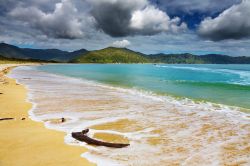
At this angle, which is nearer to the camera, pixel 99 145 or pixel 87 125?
pixel 99 145

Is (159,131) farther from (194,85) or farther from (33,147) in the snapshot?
(194,85)

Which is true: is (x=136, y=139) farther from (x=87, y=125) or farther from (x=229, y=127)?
(x=229, y=127)

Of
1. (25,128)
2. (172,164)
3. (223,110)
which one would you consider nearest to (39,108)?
(25,128)

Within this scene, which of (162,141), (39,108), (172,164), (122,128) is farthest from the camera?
(39,108)

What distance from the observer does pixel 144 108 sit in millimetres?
19062

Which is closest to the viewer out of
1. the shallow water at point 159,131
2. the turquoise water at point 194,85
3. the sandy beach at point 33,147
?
the sandy beach at point 33,147

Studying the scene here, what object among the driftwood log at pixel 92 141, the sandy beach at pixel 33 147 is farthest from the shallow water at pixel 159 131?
the sandy beach at pixel 33 147

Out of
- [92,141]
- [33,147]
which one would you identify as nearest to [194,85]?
[92,141]

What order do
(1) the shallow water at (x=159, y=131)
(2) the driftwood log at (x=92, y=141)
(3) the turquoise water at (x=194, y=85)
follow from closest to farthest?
1. (1) the shallow water at (x=159, y=131)
2. (2) the driftwood log at (x=92, y=141)
3. (3) the turquoise water at (x=194, y=85)

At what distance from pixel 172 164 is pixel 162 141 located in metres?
2.58

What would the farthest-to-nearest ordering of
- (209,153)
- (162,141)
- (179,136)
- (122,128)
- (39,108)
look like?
(39,108), (122,128), (179,136), (162,141), (209,153)

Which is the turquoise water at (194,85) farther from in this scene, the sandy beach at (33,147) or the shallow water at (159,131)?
the sandy beach at (33,147)

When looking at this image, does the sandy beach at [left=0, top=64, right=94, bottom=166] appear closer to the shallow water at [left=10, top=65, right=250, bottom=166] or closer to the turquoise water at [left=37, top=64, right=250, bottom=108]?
the shallow water at [left=10, top=65, right=250, bottom=166]

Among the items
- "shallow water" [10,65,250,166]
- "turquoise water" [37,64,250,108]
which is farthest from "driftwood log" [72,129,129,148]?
"turquoise water" [37,64,250,108]
